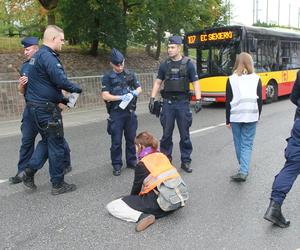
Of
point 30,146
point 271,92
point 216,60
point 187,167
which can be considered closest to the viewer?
point 30,146

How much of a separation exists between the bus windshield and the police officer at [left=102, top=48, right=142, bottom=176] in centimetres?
805

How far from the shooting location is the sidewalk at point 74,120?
999cm

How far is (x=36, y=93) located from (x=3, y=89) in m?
6.91

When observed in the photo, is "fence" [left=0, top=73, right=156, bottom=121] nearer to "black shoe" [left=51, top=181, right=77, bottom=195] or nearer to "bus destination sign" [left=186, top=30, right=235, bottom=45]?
"bus destination sign" [left=186, top=30, right=235, bottom=45]

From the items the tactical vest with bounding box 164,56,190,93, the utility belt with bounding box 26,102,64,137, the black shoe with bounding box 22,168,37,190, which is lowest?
the black shoe with bounding box 22,168,37,190

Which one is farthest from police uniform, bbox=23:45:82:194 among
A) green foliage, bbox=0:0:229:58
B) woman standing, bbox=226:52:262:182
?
green foliage, bbox=0:0:229:58

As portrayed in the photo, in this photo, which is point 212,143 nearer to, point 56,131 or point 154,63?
point 56,131

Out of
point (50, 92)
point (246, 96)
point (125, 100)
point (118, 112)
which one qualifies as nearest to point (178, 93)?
point (125, 100)

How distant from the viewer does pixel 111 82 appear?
588 cm

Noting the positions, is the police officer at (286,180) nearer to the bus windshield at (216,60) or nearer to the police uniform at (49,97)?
the police uniform at (49,97)

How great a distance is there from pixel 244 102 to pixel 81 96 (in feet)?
27.9

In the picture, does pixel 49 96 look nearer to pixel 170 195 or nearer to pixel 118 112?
pixel 118 112

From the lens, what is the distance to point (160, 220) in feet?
14.1

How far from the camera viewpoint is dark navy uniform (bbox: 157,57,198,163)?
5.93 meters
